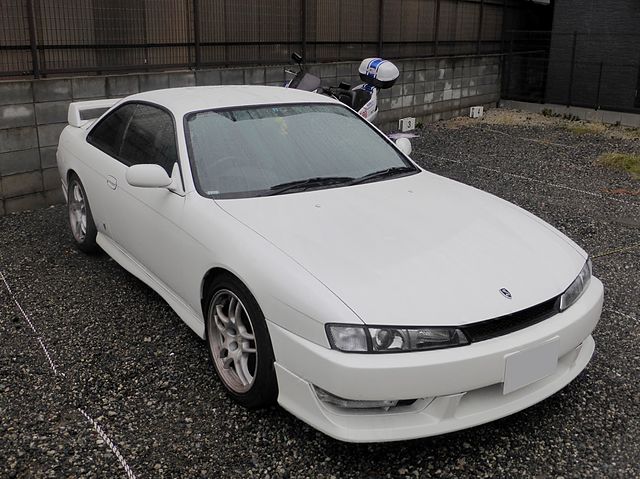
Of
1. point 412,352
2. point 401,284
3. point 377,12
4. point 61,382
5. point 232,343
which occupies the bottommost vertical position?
point 61,382

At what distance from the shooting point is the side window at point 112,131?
13.6ft

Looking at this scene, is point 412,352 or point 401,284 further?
point 401,284

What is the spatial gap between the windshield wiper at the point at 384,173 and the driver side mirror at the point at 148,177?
971 mm

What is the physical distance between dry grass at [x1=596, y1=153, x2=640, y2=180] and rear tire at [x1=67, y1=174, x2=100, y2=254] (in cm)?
612

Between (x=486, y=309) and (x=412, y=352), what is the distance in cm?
35

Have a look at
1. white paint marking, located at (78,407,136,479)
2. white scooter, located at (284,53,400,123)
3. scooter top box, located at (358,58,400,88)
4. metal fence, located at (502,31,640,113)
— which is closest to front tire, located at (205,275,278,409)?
white paint marking, located at (78,407,136,479)

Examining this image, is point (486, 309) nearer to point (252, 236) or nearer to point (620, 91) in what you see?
point (252, 236)

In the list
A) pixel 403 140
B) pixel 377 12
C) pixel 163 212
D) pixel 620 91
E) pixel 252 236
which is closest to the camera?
pixel 252 236

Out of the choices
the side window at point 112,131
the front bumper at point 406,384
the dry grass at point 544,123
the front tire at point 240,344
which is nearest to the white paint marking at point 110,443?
the front tire at point 240,344

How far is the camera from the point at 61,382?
3145 millimetres

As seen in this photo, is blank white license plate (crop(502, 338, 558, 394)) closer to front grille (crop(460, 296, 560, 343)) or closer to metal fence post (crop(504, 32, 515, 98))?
front grille (crop(460, 296, 560, 343))

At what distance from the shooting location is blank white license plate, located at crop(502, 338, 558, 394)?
7.97 feet

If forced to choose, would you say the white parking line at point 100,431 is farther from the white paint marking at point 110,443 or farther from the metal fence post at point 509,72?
the metal fence post at point 509,72

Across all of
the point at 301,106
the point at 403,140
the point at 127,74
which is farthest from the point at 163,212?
the point at 127,74
